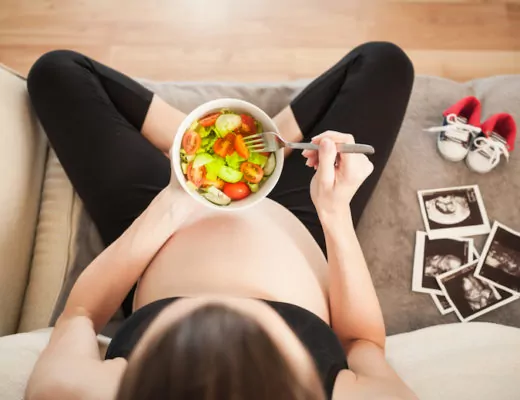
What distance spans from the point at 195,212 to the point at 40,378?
0.45 m

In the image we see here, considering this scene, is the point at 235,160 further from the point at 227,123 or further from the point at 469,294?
the point at 469,294

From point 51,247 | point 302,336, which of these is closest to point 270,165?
point 302,336

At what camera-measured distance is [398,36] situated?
198cm

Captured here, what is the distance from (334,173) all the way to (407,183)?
613 mm

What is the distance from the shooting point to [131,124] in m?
1.27

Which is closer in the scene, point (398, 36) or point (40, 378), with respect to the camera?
point (40, 378)

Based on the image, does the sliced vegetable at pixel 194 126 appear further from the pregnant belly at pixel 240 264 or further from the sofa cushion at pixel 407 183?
the sofa cushion at pixel 407 183

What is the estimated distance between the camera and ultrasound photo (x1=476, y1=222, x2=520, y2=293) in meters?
1.36

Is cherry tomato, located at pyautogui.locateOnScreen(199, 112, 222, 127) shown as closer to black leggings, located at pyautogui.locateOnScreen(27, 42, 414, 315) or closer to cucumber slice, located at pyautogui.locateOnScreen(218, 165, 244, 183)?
cucumber slice, located at pyautogui.locateOnScreen(218, 165, 244, 183)

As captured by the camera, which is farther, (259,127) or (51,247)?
(51,247)

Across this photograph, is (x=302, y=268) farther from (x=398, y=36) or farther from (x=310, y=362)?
(x=398, y=36)

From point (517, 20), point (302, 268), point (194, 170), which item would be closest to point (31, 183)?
point (194, 170)

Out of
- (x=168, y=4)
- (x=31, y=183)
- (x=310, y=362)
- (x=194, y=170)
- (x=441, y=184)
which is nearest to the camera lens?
(x=310, y=362)

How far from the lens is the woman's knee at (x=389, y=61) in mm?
1263
